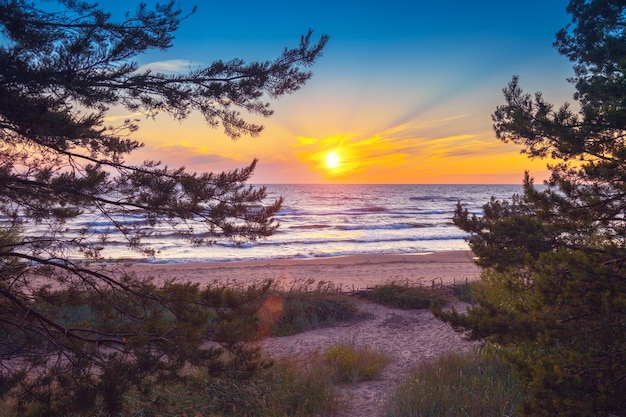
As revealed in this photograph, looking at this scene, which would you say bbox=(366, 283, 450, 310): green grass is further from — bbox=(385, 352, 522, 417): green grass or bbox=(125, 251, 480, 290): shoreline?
bbox=(385, 352, 522, 417): green grass

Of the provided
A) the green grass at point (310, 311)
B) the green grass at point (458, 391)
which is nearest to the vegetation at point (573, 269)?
the green grass at point (458, 391)

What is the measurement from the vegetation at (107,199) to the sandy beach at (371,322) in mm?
2537

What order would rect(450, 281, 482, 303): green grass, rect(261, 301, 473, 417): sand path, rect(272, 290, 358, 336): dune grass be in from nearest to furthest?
rect(261, 301, 473, 417): sand path
rect(272, 290, 358, 336): dune grass
rect(450, 281, 482, 303): green grass

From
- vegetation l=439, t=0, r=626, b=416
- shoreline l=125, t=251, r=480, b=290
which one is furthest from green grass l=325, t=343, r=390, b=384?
shoreline l=125, t=251, r=480, b=290

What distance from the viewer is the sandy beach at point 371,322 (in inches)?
244

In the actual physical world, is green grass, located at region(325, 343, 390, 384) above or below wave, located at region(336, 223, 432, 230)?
below

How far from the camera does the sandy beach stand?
6207 mm

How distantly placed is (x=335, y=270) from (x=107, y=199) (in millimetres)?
14996

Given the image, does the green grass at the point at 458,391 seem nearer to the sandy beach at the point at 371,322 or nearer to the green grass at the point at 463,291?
the sandy beach at the point at 371,322

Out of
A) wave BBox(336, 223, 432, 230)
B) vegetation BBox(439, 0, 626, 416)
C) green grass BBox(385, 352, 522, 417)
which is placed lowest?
green grass BBox(385, 352, 522, 417)

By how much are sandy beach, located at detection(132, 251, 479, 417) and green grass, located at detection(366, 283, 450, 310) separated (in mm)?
347

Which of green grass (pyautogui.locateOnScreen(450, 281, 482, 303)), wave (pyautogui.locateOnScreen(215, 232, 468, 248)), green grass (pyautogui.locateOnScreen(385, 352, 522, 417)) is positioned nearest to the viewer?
green grass (pyautogui.locateOnScreen(385, 352, 522, 417))

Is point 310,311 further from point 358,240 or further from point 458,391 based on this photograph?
point 358,240

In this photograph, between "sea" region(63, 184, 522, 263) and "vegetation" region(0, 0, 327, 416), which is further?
"sea" region(63, 184, 522, 263)
